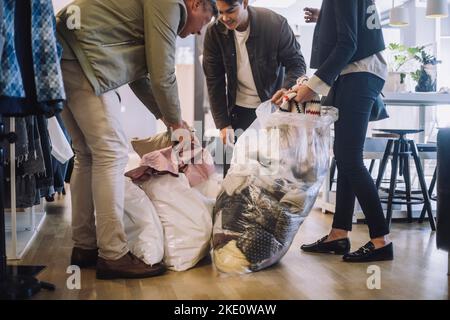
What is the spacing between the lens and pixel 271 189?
193cm

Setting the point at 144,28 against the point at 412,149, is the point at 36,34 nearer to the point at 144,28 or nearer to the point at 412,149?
the point at 144,28

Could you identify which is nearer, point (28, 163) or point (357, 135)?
point (357, 135)

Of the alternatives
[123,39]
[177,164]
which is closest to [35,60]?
[123,39]

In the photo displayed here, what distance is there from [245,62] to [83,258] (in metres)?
1.08

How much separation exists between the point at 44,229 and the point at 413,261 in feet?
5.84

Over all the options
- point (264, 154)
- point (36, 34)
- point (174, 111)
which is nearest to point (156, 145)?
point (174, 111)

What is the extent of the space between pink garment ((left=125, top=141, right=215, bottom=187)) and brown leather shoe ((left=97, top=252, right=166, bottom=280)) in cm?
39

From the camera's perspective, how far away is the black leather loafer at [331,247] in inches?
86.3

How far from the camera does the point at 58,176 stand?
275cm

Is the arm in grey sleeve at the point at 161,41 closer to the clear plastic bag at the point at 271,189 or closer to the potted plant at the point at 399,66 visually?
the clear plastic bag at the point at 271,189

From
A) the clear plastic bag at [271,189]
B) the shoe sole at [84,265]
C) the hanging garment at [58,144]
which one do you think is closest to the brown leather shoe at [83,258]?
the shoe sole at [84,265]

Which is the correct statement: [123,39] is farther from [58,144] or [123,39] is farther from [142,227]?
[58,144]

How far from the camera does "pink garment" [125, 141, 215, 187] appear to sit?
2061 millimetres

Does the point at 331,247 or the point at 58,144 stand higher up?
the point at 58,144
